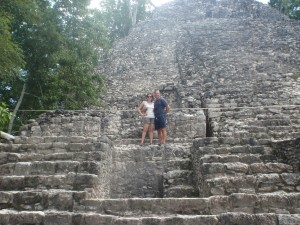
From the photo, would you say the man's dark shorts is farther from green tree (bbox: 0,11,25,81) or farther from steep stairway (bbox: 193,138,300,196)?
green tree (bbox: 0,11,25,81)

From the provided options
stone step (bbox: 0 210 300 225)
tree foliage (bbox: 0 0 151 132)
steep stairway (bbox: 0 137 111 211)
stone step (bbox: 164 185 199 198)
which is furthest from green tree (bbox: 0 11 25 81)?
stone step (bbox: 0 210 300 225)

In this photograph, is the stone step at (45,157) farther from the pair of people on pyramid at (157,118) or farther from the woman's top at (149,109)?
the woman's top at (149,109)

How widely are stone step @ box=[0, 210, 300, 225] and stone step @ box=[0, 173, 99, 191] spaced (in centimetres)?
76

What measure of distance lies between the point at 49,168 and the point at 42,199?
815mm

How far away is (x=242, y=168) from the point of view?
13.4 ft

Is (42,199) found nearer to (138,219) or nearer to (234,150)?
(138,219)

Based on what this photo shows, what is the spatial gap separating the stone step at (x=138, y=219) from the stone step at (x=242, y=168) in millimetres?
1054

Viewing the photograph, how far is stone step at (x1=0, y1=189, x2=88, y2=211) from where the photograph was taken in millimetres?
3541

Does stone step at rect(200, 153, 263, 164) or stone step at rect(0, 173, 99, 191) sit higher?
stone step at rect(200, 153, 263, 164)

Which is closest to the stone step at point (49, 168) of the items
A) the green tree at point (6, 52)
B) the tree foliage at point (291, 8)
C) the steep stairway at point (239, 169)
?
the steep stairway at point (239, 169)

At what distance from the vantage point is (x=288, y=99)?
344 inches

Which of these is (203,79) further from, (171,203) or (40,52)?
(171,203)

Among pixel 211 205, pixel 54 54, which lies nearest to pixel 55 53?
pixel 54 54

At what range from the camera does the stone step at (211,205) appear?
3316mm
